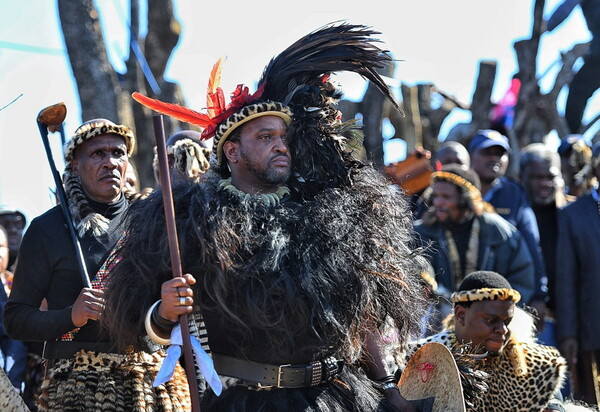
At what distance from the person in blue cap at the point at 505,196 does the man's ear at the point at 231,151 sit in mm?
3866

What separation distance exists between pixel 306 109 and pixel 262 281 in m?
1.00

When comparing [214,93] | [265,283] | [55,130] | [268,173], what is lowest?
[265,283]

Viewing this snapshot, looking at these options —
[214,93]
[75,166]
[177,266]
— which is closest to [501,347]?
[214,93]

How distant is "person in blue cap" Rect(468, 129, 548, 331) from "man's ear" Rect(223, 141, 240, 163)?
12.7ft

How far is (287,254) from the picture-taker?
457 centimetres

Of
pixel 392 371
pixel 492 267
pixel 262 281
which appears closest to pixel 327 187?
pixel 262 281

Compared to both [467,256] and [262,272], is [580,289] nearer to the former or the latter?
[467,256]

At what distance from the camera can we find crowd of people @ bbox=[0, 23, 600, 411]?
14.8 ft

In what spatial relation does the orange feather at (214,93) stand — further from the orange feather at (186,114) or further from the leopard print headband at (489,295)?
the leopard print headband at (489,295)

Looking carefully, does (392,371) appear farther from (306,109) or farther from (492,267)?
(492,267)

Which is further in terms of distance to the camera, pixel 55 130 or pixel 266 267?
pixel 55 130

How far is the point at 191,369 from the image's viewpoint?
14.1 ft

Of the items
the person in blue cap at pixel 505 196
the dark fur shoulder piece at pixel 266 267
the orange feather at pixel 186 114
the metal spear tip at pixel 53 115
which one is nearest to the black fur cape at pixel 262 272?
the dark fur shoulder piece at pixel 266 267

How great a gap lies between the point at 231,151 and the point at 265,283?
857 mm
